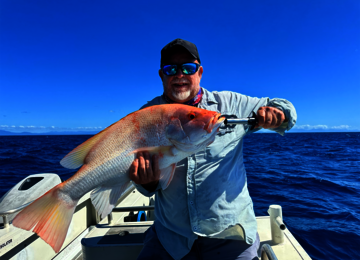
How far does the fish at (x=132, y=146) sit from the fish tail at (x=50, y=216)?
0.17 feet

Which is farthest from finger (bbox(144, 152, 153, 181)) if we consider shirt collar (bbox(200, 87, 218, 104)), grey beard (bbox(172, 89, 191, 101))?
shirt collar (bbox(200, 87, 218, 104))

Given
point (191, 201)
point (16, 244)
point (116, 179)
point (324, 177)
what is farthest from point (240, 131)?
point (324, 177)

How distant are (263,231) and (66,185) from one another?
3.21m

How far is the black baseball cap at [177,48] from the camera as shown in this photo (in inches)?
94.6

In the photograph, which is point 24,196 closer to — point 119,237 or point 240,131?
point 119,237

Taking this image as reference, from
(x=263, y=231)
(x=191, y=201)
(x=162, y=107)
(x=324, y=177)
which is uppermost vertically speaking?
(x=162, y=107)

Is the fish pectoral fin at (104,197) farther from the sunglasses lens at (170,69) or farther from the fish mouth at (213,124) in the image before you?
the sunglasses lens at (170,69)

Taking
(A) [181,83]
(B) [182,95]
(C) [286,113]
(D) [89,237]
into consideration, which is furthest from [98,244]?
(C) [286,113]

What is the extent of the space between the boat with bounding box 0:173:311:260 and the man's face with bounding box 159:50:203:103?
1831 millimetres

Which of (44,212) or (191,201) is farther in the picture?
(191,201)

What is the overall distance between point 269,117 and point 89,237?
2.87 m

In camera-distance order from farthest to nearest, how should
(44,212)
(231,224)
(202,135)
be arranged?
1. (231,224)
2. (202,135)
3. (44,212)

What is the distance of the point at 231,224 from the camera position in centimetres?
212

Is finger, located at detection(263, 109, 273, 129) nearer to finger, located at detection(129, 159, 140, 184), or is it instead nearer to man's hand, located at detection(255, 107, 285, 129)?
man's hand, located at detection(255, 107, 285, 129)
